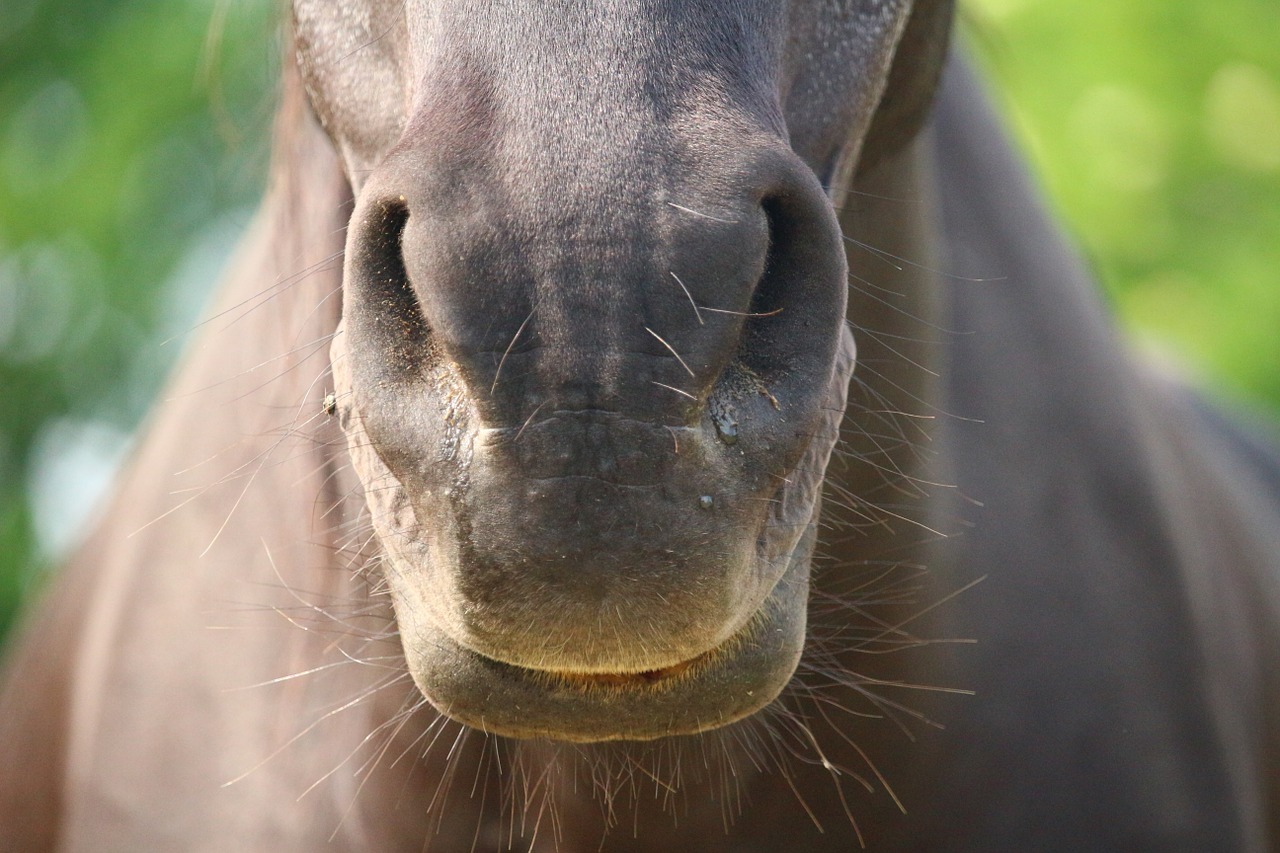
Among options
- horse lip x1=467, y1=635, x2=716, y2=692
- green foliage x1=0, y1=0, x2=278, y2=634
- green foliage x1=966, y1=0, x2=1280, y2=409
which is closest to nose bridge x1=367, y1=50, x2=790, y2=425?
horse lip x1=467, y1=635, x2=716, y2=692

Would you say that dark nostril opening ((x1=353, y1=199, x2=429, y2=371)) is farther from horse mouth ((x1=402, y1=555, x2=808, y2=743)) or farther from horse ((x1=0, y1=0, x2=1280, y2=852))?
horse mouth ((x1=402, y1=555, x2=808, y2=743))

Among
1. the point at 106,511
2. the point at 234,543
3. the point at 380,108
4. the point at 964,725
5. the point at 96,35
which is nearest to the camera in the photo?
the point at 380,108

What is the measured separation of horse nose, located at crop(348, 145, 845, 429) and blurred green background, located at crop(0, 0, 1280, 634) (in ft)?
17.4

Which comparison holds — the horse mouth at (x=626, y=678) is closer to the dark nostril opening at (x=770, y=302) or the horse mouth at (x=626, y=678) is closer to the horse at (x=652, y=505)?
the horse at (x=652, y=505)

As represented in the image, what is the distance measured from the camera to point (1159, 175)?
252 inches

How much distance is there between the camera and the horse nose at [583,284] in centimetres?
102

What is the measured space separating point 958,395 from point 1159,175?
490cm

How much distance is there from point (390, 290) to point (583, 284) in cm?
19

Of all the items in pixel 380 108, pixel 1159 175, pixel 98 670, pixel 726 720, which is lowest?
pixel 1159 175

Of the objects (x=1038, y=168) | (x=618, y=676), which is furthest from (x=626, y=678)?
(x=1038, y=168)

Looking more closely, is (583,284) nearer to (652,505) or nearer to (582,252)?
(582,252)

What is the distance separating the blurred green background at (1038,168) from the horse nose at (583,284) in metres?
5.31

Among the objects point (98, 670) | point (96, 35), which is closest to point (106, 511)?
point (98, 670)

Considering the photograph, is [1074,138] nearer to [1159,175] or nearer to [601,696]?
[1159,175]
